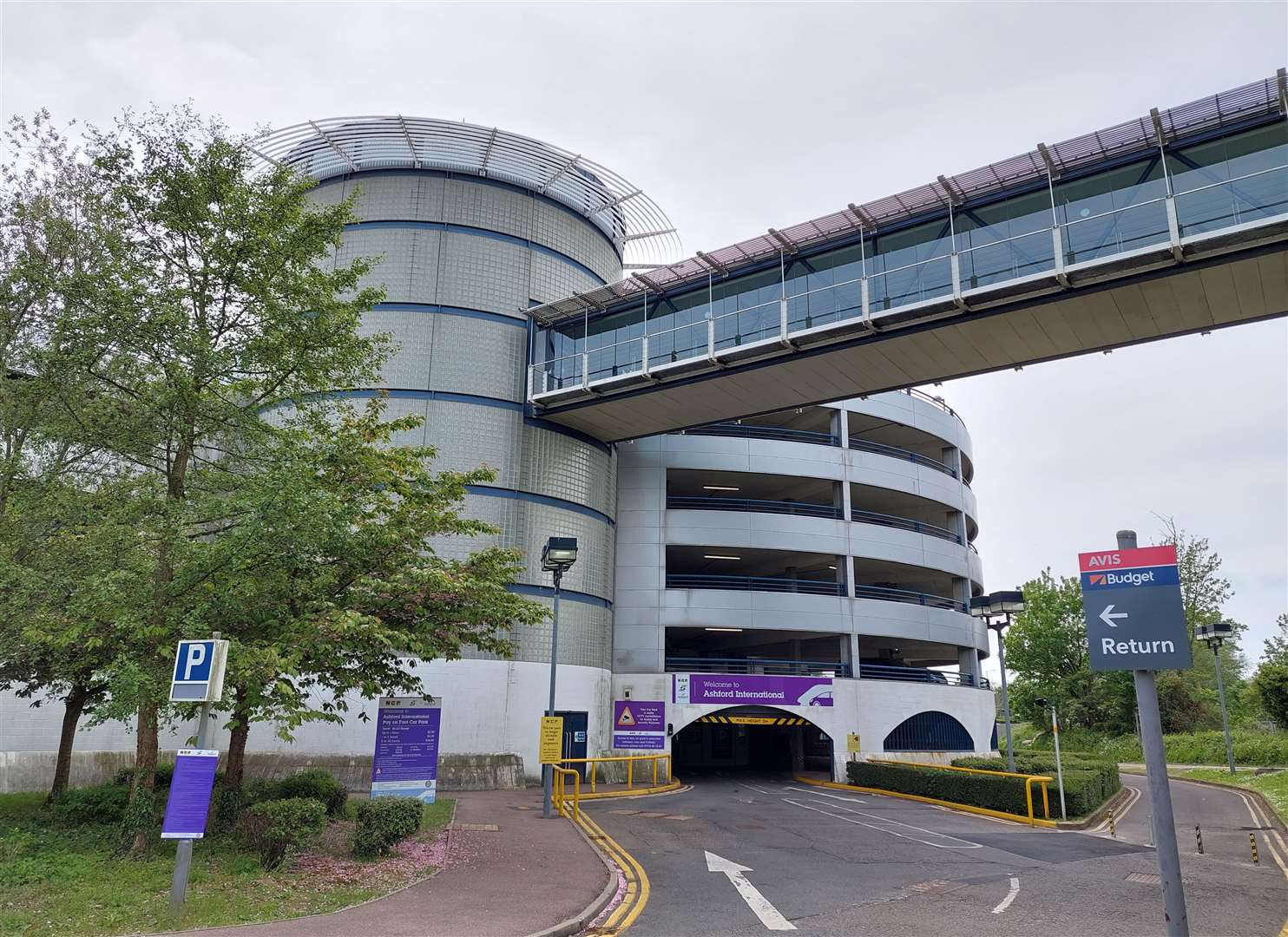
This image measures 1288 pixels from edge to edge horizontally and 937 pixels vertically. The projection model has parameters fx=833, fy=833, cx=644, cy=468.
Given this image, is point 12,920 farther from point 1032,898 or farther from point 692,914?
point 1032,898

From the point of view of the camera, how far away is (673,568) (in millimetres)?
43375

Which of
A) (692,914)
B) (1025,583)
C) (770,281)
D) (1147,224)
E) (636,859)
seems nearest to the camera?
(692,914)

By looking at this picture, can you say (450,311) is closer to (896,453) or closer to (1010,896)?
(896,453)

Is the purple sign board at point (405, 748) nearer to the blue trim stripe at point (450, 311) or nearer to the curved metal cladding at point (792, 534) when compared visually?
the curved metal cladding at point (792, 534)

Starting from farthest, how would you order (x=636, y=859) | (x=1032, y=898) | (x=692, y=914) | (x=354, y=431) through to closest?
(x=354, y=431) < (x=636, y=859) < (x=1032, y=898) < (x=692, y=914)

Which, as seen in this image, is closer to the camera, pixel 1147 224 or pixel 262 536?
pixel 262 536

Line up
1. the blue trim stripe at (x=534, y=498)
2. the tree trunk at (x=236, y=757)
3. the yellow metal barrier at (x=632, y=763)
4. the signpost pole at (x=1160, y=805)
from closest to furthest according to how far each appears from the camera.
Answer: the signpost pole at (x=1160, y=805) < the tree trunk at (x=236, y=757) < the yellow metal barrier at (x=632, y=763) < the blue trim stripe at (x=534, y=498)

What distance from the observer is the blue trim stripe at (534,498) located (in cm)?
2869

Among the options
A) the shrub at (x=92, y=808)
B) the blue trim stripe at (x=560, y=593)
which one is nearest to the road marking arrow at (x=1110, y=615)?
the shrub at (x=92, y=808)

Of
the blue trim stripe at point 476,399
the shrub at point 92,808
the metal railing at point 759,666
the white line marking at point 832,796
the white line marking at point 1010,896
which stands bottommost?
the white line marking at point 832,796

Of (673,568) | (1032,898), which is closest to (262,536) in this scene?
(1032,898)

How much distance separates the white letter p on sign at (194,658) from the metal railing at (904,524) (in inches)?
1202

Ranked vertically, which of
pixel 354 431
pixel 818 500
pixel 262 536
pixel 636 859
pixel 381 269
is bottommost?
pixel 636 859

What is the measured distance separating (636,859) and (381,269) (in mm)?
23147
